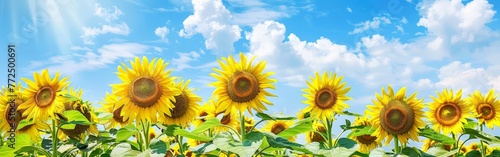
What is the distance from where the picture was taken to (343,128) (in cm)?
738

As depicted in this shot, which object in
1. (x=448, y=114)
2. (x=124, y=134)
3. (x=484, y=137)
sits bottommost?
(x=484, y=137)

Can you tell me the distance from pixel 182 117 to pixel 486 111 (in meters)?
5.32

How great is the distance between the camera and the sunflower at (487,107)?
9227 millimetres

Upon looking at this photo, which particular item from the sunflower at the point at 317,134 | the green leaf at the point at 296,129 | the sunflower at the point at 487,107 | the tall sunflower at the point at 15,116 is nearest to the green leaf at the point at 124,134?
the tall sunflower at the point at 15,116

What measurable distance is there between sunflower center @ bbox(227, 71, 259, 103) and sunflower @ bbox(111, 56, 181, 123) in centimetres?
70

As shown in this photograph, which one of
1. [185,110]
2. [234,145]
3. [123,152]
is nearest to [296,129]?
[185,110]

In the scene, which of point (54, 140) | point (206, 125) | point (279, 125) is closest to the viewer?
point (206, 125)

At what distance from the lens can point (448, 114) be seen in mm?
8227

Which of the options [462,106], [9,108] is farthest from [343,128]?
[9,108]

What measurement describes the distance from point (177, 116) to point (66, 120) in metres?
1.17

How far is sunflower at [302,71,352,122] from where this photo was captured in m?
7.53

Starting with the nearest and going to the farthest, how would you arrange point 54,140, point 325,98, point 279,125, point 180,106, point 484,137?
point 54,140, point 180,106, point 484,137, point 325,98, point 279,125

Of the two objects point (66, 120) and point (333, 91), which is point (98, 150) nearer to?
point (66, 120)

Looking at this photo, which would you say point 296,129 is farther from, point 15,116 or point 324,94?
point 15,116
